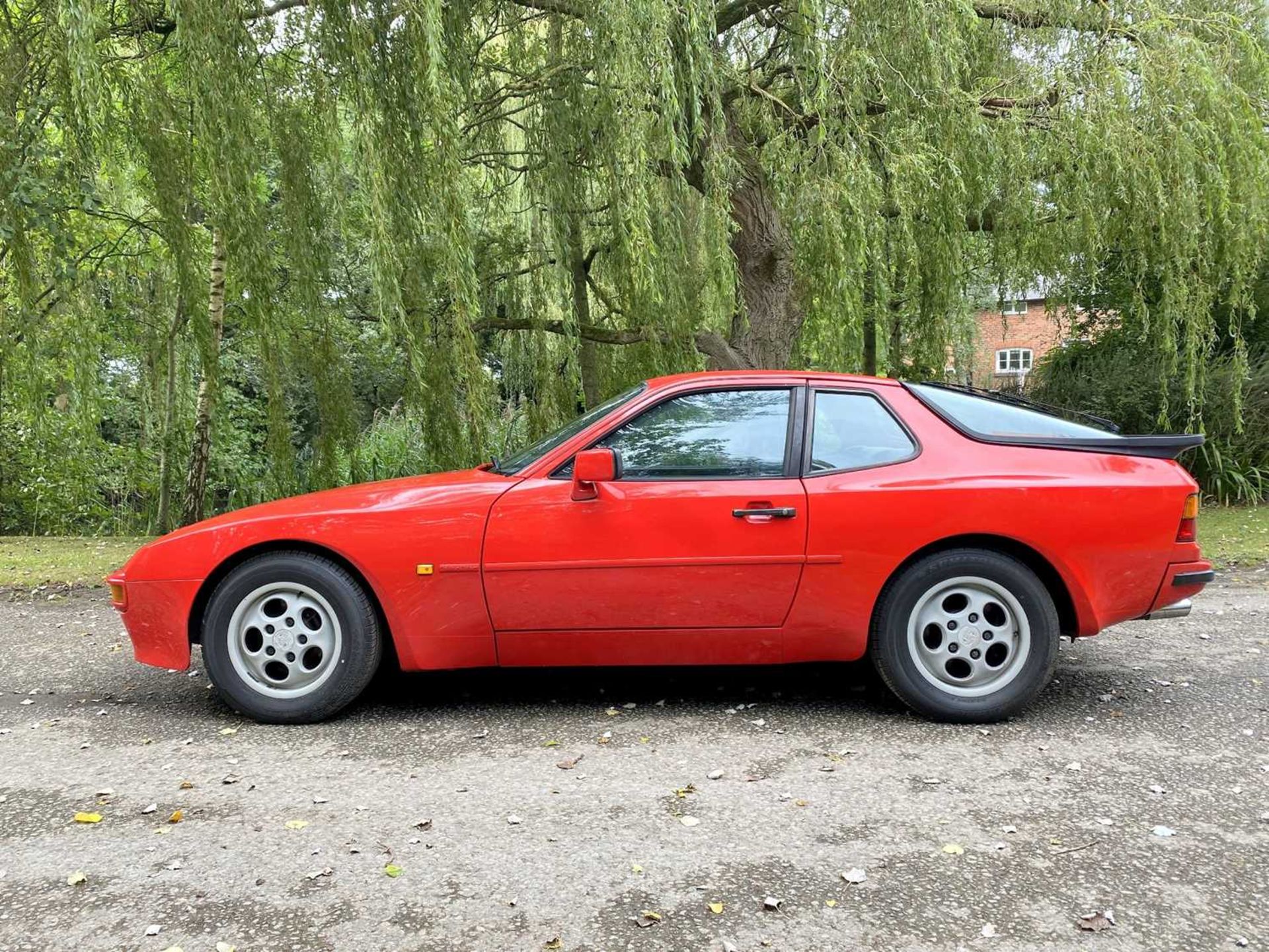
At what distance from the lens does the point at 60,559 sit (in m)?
8.80

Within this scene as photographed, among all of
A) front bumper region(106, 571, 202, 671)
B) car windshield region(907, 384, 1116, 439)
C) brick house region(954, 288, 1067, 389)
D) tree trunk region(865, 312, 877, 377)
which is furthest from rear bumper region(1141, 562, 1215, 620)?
brick house region(954, 288, 1067, 389)

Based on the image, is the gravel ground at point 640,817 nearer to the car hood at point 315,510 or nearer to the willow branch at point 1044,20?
the car hood at point 315,510

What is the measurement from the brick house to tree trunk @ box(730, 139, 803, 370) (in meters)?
3.12

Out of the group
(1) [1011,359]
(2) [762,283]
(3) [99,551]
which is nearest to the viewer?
(2) [762,283]

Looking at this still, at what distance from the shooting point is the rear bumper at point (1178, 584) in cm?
383

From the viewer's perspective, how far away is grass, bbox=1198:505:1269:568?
791 cm

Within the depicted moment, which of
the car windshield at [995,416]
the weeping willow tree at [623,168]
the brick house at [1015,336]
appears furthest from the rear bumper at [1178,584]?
the brick house at [1015,336]

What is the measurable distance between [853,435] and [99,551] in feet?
27.5

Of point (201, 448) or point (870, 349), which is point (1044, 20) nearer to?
point (870, 349)

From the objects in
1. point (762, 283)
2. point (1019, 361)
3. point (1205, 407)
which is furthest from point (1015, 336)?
point (762, 283)

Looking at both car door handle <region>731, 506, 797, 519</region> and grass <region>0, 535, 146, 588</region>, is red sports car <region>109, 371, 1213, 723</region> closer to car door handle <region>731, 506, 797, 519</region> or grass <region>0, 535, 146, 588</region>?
car door handle <region>731, 506, 797, 519</region>

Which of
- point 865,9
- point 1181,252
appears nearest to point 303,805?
point 865,9

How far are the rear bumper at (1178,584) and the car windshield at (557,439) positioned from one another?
7.57 feet

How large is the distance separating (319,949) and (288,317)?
234 inches
